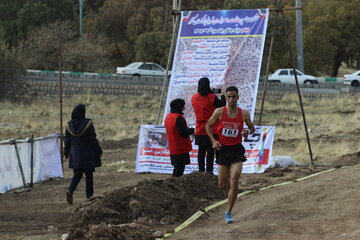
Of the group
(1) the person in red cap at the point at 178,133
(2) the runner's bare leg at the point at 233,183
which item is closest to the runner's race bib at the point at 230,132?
(2) the runner's bare leg at the point at 233,183

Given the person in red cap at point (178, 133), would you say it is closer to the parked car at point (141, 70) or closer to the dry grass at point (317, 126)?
the dry grass at point (317, 126)

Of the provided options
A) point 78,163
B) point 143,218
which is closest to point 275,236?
point 143,218

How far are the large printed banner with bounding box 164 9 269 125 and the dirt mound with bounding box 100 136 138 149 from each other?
848 centimetres

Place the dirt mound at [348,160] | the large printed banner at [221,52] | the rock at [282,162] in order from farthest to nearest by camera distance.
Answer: the dirt mound at [348,160] → the rock at [282,162] → the large printed banner at [221,52]

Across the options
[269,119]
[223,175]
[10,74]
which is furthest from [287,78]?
[223,175]

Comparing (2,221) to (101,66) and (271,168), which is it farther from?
(101,66)

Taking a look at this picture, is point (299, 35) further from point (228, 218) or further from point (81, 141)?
point (228, 218)

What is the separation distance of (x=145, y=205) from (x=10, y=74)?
1181 inches

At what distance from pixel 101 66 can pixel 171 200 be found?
43.5 m

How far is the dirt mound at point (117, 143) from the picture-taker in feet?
77.5

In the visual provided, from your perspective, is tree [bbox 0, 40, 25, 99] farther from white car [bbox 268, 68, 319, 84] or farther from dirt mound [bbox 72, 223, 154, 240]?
dirt mound [bbox 72, 223, 154, 240]

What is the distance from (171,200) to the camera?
1066 centimetres

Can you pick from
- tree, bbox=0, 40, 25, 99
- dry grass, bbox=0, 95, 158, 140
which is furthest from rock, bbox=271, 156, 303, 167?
tree, bbox=0, 40, 25, 99

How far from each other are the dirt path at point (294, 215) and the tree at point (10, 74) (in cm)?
2876
